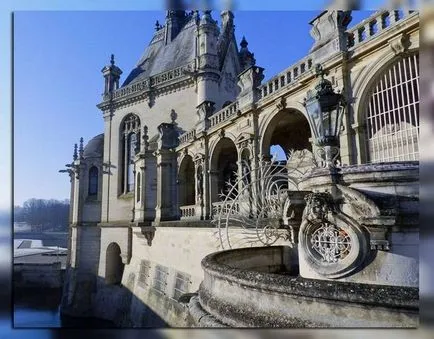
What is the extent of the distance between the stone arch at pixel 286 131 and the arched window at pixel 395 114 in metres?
2.42

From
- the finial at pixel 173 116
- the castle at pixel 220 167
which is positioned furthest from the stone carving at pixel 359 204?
the finial at pixel 173 116

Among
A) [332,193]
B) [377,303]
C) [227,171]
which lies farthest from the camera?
[227,171]

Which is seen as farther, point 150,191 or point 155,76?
point 155,76

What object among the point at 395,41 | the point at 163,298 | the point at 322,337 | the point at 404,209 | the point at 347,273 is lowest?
the point at 163,298

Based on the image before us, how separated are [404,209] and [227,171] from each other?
10.8 m

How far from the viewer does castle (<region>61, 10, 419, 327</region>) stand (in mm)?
3213

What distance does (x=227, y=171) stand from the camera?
13.9 m

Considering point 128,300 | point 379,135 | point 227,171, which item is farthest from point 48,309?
point 379,135

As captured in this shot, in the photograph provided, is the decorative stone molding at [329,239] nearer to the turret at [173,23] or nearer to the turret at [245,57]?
the turret at [245,57]

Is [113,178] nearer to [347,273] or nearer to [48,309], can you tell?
[48,309]

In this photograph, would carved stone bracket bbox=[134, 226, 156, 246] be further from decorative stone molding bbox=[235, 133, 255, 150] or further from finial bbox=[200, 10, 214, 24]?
finial bbox=[200, 10, 214, 24]

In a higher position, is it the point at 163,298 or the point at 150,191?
the point at 150,191

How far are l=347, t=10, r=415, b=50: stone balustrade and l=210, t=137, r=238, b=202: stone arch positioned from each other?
18.4 feet

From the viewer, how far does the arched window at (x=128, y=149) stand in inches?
789
